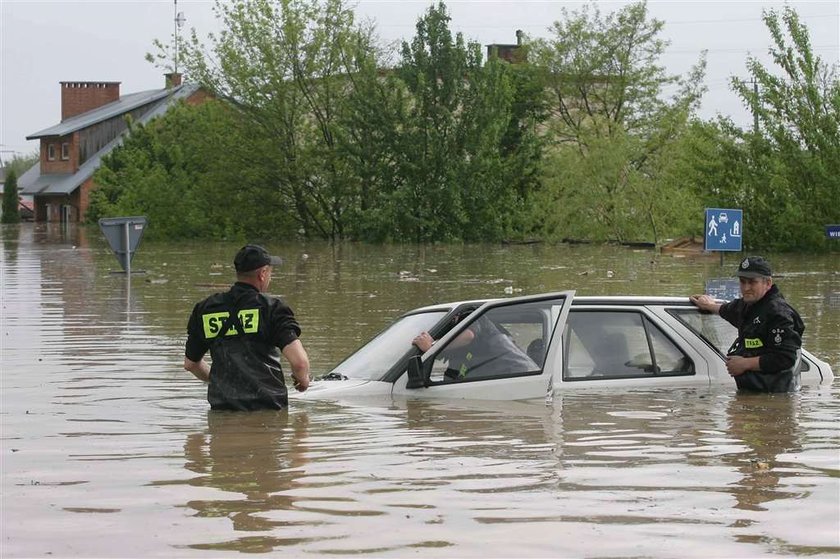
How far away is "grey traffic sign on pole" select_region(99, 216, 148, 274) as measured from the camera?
28062mm

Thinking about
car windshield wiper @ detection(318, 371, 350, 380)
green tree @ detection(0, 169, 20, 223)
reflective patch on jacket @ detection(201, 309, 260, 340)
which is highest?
green tree @ detection(0, 169, 20, 223)

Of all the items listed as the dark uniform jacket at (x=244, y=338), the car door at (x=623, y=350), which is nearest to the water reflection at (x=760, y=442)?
the car door at (x=623, y=350)

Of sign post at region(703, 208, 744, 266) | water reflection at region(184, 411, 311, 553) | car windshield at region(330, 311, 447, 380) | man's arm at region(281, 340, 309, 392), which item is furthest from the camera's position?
sign post at region(703, 208, 744, 266)

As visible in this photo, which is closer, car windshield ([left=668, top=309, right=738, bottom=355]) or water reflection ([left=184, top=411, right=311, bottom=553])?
water reflection ([left=184, top=411, right=311, bottom=553])

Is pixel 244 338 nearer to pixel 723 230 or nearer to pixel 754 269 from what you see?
pixel 754 269

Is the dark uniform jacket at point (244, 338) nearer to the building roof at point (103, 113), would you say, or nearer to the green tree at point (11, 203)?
the building roof at point (103, 113)

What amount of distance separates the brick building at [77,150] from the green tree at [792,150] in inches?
2357

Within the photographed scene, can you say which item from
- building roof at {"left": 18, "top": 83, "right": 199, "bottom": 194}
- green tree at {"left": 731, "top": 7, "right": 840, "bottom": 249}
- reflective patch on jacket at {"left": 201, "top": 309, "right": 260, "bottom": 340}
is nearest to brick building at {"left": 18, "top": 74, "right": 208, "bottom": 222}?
building roof at {"left": 18, "top": 83, "right": 199, "bottom": 194}

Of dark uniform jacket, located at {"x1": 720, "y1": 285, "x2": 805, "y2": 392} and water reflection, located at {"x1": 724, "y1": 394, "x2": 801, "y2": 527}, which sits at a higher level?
dark uniform jacket, located at {"x1": 720, "y1": 285, "x2": 805, "y2": 392}

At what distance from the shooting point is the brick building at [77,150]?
103938 millimetres

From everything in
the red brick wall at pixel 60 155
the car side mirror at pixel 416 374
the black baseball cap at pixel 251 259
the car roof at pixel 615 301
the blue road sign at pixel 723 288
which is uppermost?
the red brick wall at pixel 60 155

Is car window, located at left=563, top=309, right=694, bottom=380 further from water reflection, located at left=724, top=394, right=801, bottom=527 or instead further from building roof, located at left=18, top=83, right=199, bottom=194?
building roof, located at left=18, top=83, right=199, bottom=194

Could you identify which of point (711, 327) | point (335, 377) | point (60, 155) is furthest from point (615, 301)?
point (60, 155)

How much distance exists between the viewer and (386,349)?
406 inches
